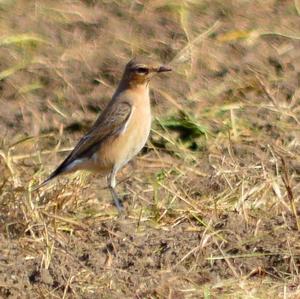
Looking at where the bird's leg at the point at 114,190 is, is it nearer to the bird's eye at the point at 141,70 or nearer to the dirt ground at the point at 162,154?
the dirt ground at the point at 162,154

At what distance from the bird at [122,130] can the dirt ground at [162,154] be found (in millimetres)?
215

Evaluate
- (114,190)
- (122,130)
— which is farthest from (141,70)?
(114,190)

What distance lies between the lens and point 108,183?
31.9ft

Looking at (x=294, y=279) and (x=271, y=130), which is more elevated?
(x=294, y=279)

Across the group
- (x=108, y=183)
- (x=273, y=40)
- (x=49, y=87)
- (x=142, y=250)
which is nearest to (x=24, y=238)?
(x=142, y=250)

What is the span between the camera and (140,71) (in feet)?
31.9

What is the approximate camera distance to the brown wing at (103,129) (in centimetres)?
965

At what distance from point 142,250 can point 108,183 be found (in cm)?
139

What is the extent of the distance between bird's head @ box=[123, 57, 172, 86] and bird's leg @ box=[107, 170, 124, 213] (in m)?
0.71

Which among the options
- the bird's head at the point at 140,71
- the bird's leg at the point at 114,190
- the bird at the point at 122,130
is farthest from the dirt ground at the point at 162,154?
the bird's head at the point at 140,71

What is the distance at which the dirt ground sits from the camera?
26.7ft

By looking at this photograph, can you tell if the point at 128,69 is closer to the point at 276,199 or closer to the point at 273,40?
the point at 276,199

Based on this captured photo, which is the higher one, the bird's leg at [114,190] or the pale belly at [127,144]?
the pale belly at [127,144]

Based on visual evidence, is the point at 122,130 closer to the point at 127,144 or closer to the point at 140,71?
the point at 127,144
